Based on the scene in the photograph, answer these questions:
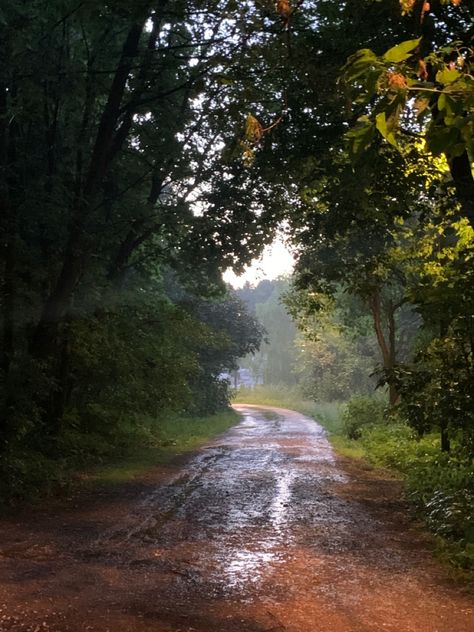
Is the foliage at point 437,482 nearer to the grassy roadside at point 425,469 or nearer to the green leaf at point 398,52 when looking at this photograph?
the grassy roadside at point 425,469

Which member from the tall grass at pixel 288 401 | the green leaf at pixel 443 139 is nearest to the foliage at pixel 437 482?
the green leaf at pixel 443 139

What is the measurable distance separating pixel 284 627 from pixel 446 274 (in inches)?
215

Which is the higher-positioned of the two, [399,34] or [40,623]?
[399,34]

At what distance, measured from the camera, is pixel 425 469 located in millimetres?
10812

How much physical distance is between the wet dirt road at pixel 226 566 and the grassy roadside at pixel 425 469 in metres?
0.29

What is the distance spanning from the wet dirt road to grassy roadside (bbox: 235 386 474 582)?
0.29 meters

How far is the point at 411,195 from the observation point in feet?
29.6

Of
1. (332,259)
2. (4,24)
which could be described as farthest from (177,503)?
(332,259)

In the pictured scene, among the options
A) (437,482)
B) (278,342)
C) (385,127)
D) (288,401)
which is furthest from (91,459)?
(278,342)

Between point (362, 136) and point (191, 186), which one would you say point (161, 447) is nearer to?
point (191, 186)

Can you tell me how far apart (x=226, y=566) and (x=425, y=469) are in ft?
20.4

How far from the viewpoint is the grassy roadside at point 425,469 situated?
260 inches

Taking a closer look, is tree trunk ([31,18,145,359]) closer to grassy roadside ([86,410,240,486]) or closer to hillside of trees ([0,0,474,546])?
hillside of trees ([0,0,474,546])

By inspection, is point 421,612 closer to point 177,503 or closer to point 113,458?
point 177,503
